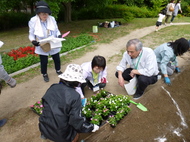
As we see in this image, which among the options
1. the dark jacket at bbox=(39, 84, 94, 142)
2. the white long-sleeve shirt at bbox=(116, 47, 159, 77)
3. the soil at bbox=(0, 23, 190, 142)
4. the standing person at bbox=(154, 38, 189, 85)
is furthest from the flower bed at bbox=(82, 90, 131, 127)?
the standing person at bbox=(154, 38, 189, 85)

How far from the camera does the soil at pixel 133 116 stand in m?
2.48

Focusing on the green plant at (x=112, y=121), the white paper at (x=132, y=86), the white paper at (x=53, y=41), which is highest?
the white paper at (x=53, y=41)

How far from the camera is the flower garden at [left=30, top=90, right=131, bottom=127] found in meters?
→ 2.51

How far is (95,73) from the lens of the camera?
320 centimetres

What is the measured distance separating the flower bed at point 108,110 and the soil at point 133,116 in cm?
15

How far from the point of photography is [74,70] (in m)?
1.89

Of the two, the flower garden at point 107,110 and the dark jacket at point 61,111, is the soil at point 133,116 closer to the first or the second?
the flower garden at point 107,110

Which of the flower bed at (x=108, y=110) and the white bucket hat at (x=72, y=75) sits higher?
the white bucket hat at (x=72, y=75)

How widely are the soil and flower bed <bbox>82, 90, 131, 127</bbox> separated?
148 millimetres

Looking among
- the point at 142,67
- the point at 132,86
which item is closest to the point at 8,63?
the point at 132,86

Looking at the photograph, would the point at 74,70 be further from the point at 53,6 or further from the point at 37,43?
the point at 53,6

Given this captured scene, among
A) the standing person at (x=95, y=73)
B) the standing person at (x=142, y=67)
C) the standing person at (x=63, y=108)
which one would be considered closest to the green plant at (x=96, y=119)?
the standing person at (x=63, y=108)

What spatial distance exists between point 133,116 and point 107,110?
56 cm

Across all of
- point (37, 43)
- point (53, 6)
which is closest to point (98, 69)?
point (37, 43)
